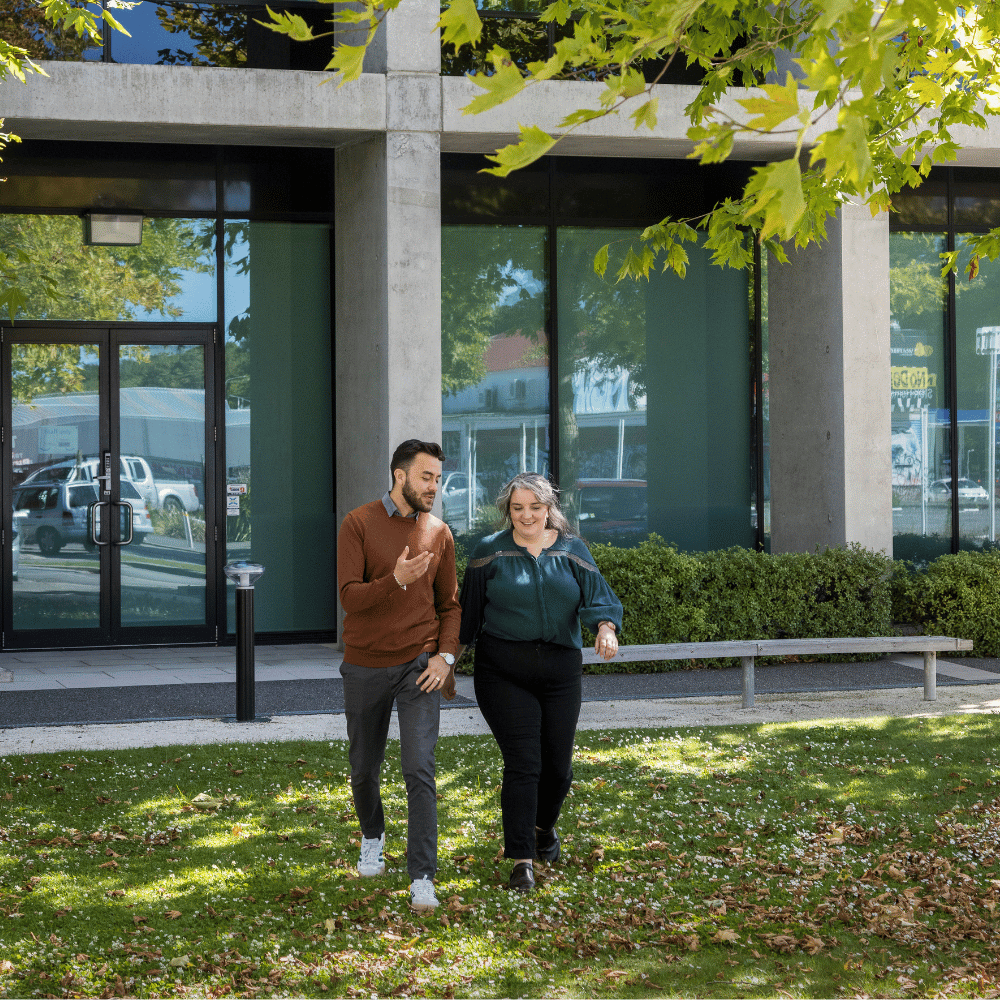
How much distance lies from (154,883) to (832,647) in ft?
21.0

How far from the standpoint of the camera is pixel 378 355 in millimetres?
11430

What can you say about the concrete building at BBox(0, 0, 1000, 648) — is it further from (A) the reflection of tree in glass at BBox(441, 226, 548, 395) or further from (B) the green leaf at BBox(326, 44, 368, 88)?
A: (B) the green leaf at BBox(326, 44, 368, 88)

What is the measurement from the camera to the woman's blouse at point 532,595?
5.29 meters

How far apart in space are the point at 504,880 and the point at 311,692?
15.8ft

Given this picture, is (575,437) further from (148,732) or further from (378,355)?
(148,732)

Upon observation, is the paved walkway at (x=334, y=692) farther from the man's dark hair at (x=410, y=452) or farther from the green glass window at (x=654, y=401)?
the man's dark hair at (x=410, y=452)

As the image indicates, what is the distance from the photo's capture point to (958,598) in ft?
39.5

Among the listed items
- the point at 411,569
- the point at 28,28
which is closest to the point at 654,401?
the point at 28,28

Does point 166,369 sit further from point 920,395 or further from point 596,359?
point 920,395

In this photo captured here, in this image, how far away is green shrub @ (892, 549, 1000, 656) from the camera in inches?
471

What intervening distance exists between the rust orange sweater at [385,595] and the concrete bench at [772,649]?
3877mm

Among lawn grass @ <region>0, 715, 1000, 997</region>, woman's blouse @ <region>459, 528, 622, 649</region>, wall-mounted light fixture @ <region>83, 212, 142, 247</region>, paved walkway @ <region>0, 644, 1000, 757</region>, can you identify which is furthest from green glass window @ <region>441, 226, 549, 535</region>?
woman's blouse @ <region>459, 528, 622, 649</region>

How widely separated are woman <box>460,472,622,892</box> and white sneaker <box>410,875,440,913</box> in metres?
0.42

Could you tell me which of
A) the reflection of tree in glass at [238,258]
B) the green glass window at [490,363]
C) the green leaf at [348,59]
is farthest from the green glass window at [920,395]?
the green leaf at [348,59]
